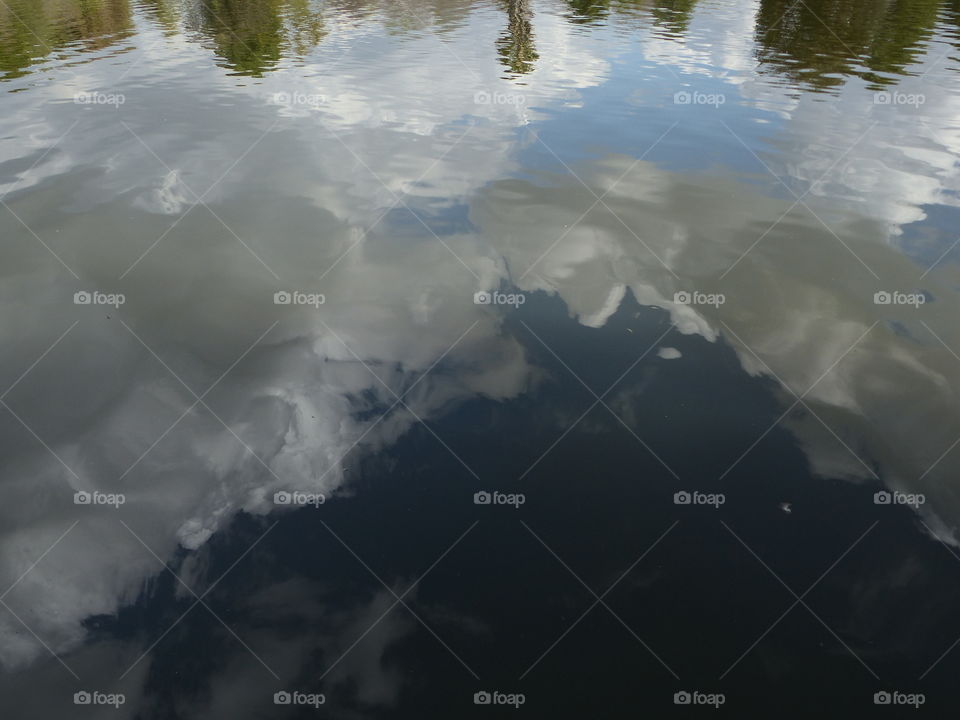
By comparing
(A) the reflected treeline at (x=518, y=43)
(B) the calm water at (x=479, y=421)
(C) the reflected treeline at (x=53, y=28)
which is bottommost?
(B) the calm water at (x=479, y=421)

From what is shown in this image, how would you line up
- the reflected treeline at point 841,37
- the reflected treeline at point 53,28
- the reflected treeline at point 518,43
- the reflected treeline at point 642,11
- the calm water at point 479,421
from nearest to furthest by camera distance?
the calm water at point 479,421 < the reflected treeline at point 841,37 < the reflected treeline at point 518,43 < the reflected treeline at point 53,28 < the reflected treeline at point 642,11

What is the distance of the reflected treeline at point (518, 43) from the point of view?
79.1ft

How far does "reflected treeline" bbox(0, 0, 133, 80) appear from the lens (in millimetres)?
25859

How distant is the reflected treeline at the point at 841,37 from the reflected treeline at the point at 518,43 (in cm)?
937

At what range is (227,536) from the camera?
19.9ft

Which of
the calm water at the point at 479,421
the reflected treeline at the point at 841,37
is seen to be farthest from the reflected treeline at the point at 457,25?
the calm water at the point at 479,421

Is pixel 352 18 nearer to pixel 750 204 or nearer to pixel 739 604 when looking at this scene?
pixel 750 204

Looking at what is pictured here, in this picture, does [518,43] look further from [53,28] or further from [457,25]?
[53,28]

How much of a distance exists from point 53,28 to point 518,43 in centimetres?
2507

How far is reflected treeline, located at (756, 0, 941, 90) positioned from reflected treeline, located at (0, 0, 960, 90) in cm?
4

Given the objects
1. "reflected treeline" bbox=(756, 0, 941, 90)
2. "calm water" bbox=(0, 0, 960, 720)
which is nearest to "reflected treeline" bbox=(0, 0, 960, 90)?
"reflected treeline" bbox=(756, 0, 941, 90)

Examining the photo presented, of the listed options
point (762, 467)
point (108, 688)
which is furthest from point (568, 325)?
point (108, 688)

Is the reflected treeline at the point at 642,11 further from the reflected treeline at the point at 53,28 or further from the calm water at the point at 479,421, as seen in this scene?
the reflected treeline at the point at 53,28

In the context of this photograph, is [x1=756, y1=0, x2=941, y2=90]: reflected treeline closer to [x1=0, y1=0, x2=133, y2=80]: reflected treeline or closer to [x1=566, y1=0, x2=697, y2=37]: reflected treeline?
[x1=566, y1=0, x2=697, y2=37]: reflected treeline
